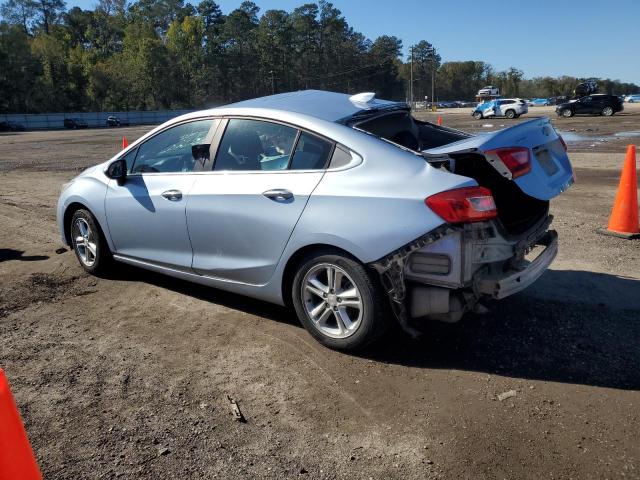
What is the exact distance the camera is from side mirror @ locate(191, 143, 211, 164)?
14.5 feet

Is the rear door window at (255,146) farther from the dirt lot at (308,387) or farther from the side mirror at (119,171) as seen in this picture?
the dirt lot at (308,387)

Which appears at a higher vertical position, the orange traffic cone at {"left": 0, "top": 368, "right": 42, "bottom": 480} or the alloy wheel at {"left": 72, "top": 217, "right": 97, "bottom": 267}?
the orange traffic cone at {"left": 0, "top": 368, "right": 42, "bottom": 480}

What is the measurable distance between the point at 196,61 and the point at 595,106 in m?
90.6

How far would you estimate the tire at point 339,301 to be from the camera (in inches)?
138

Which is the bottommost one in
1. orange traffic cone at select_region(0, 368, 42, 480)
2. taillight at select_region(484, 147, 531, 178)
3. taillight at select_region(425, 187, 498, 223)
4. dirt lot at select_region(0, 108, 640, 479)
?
dirt lot at select_region(0, 108, 640, 479)

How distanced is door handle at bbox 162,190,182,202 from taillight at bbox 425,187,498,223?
2.13 m

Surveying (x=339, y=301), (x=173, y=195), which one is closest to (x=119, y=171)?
(x=173, y=195)

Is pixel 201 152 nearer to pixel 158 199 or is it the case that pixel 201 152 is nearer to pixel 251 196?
pixel 158 199

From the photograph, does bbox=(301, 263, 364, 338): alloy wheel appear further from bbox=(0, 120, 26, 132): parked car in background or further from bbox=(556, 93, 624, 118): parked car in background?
bbox=(0, 120, 26, 132): parked car in background

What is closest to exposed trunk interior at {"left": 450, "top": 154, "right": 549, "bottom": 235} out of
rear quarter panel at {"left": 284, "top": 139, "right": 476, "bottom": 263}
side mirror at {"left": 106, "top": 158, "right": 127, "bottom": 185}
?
rear quarter panel at {"left": 284, "top": 139, "right": 476, "bottom": 263}

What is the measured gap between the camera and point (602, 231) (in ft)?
22.0

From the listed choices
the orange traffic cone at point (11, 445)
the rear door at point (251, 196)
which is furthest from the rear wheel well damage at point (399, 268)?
the orange traffic cone at point (11, 445)

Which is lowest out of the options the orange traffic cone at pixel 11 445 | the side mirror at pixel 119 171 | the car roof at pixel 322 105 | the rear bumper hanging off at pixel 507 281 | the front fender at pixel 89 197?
the rear bumper hanging off at pixel 507 281

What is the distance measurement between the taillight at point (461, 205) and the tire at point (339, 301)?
0.60 metres
